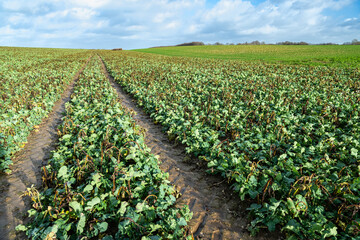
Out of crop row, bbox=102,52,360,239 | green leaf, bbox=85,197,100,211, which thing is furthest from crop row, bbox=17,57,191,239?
crop row, bbox=102,52,360,239

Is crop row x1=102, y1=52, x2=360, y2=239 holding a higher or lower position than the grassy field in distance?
lower

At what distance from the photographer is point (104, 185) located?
12.0ft

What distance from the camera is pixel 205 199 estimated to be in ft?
12.9

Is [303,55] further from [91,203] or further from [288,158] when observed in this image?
[91,203]

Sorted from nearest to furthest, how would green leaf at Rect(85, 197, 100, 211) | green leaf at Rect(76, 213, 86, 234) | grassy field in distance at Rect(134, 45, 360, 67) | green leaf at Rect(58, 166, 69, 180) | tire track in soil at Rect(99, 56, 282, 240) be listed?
1. green leaf at Rect(76, 213, 86, 234)
2. green leaf at Rect(85, 197, 100, 211)
3. tire track in soil at Rect(99, 56, 282, 240)
4. green leaf at Rect(58, 166, 69, 180)
5. grassy field in distance at Rect(134, 45, 360, 67)

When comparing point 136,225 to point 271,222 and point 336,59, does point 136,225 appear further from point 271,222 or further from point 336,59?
point 336,59

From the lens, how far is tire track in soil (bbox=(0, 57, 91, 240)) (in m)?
3.34

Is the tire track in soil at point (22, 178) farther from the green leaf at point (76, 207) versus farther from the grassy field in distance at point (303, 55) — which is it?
the grassy field in distance at point (303, 55)

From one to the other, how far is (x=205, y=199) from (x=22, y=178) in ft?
14.5

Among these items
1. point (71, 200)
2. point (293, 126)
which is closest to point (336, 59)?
point (293, 126)

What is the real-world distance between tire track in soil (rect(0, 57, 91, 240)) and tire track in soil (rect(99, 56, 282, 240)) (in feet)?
9.54

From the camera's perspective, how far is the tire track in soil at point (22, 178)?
334 centimetres

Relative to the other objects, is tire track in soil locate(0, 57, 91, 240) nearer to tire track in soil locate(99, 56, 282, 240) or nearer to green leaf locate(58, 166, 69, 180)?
green leaf locate(58, 166, 69, 180)

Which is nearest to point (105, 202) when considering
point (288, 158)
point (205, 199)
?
point (205, 199)
